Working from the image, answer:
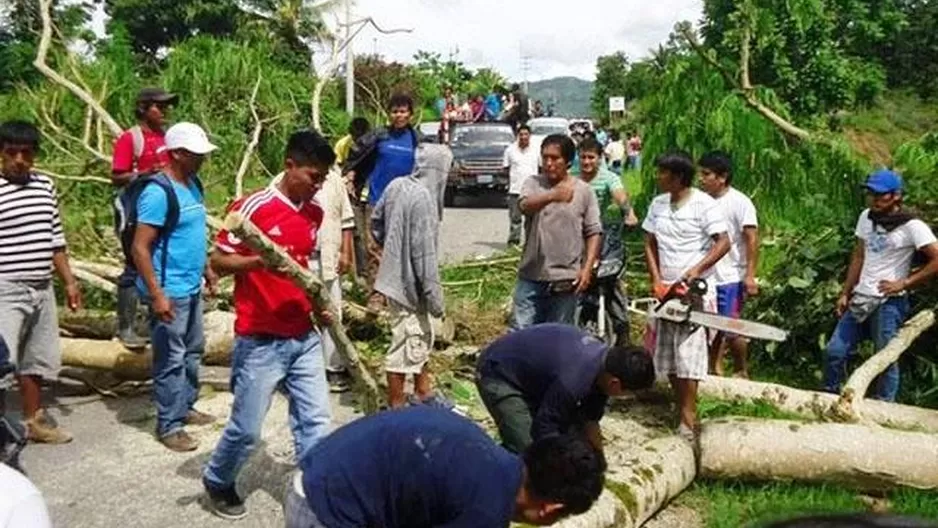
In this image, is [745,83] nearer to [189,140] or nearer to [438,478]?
[189,140]

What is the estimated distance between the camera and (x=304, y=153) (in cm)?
438

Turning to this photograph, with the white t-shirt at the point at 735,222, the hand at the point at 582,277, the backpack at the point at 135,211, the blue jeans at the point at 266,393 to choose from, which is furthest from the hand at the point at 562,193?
the backpack at the point at 135,211

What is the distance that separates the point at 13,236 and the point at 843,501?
4345mm

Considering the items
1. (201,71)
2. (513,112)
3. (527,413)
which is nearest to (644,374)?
(527,413)

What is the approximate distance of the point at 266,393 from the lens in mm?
4512

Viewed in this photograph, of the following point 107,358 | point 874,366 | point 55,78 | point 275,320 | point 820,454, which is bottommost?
point 820,454

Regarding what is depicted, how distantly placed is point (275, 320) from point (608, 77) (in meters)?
64.2

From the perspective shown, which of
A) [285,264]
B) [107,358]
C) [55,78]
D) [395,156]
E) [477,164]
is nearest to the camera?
[285,264]

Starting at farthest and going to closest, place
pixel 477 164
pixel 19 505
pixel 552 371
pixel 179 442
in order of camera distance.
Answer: pixel 477 164
pixel 179 442
pixel 552 371
pixel 19 505

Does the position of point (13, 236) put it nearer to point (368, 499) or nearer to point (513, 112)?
point (368, 499)

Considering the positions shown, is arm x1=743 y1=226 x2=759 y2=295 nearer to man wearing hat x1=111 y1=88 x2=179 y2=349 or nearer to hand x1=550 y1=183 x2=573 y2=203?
hand x1=550 y1=183 x2=573 y2=203

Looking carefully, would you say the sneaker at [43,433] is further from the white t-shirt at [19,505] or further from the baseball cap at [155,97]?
the white t-shirt at [19,505]

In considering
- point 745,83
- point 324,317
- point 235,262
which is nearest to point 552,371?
point 324,317

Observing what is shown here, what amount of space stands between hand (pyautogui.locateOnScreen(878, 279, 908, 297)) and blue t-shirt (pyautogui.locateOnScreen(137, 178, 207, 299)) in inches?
155
